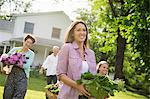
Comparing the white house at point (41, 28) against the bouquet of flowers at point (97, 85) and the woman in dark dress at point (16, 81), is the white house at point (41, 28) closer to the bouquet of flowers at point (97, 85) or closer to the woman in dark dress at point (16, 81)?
the woman in dark dress at point (16, 81)

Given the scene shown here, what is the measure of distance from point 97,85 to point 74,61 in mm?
416

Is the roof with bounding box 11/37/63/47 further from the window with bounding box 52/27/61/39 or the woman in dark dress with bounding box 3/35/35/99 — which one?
the woman in dark dress with bounding box 3/35/35/99

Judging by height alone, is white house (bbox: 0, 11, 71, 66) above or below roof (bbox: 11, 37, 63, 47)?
above

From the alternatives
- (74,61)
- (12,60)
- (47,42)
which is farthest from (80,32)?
(47,42)

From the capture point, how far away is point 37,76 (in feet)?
111

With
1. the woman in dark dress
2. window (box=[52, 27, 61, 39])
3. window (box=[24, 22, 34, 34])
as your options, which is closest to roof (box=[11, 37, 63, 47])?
window (box=[52, 27, 61, 39])

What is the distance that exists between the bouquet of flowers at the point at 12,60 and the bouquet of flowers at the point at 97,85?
3312mm

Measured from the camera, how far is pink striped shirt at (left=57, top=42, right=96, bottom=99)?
4426mm

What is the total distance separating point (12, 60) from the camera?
7.41 metres

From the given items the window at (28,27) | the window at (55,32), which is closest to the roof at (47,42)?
the window at (55,32)

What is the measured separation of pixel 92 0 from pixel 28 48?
32.8 m

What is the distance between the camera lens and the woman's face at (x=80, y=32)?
182 inches

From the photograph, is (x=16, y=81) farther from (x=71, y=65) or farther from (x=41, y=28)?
(x=41, y=28)

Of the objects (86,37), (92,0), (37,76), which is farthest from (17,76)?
(92,0)
